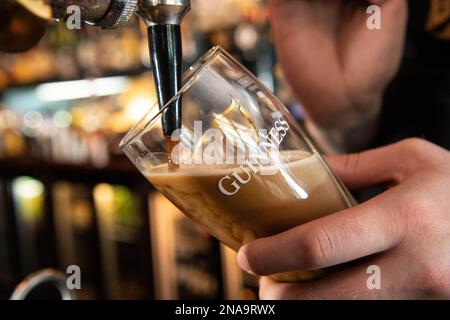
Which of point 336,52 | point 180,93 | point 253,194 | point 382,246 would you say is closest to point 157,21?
point 180,93

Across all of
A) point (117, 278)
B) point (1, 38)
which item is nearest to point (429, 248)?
point (1, 38)

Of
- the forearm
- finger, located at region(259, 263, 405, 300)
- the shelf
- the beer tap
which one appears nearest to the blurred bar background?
the shelf

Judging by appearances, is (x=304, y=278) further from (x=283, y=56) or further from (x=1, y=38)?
(x=283, y=56)

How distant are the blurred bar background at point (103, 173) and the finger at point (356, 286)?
2.01m

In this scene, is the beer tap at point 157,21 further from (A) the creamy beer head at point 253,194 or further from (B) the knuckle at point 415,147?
(B) the knuckle at point 415,147

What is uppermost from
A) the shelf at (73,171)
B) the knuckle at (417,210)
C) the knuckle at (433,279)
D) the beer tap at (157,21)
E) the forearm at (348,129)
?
the shelf at (73,171)

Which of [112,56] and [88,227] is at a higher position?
[112,56]

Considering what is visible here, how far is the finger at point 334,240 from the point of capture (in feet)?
1.84

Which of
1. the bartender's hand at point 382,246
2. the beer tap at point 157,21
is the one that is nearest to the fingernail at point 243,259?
the bartender's hand at point 382,246

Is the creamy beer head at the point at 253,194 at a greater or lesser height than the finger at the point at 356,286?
greater

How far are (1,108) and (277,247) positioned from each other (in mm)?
5377

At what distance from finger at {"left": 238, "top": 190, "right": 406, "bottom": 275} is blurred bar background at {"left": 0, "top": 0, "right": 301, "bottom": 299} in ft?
6.82

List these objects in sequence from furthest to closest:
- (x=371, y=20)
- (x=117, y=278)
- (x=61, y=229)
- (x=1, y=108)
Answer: (x=1, y=108), (x=61, y=229), (x=117, y=278), (x=371, y=20)

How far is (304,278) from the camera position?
2.26 feet
